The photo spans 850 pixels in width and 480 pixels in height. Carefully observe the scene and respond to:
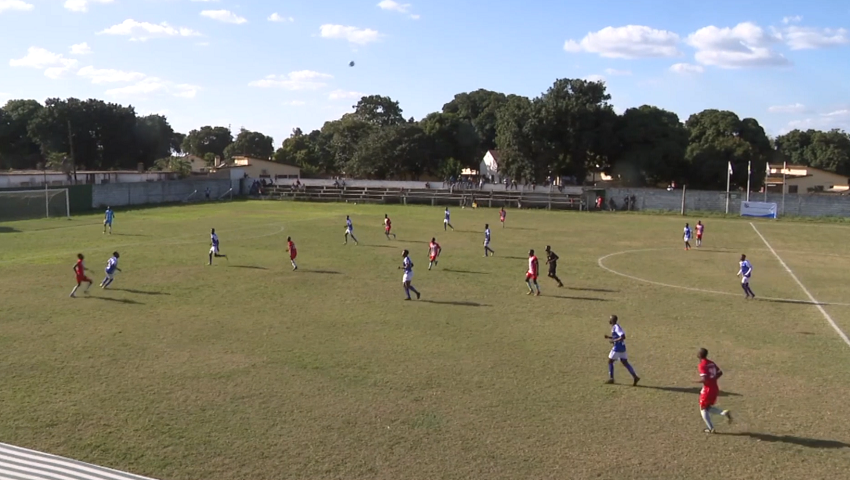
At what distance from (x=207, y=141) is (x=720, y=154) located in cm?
10195

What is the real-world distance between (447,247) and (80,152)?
6855cm

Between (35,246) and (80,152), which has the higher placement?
(80,152)

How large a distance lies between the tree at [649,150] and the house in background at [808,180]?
18.8 metres

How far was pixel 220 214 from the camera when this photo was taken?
50688 mm

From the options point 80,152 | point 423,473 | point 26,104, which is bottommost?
point 423,473

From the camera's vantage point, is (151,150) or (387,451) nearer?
(387,451)

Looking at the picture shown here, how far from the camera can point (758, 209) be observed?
54625 mm

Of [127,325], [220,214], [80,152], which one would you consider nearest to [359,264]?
[127,325]

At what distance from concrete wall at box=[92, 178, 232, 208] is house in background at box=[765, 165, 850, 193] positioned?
209ft

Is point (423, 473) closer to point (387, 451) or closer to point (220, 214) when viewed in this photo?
point (387, 451)

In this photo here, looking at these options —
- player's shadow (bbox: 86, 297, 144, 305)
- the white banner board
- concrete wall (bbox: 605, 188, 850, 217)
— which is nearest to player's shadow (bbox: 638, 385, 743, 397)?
player's shadow (bbox: 86, 297, 144, 305)

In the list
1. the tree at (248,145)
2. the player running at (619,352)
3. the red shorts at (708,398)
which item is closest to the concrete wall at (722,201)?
the player running at (619,352)

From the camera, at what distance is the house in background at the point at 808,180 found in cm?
8325

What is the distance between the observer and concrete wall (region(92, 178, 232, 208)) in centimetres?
5555
